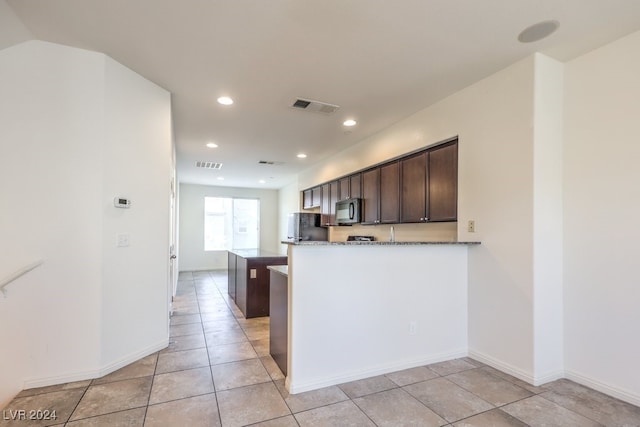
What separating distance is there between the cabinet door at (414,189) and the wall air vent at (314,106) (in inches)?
45.4

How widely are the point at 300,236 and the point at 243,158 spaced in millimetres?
1918

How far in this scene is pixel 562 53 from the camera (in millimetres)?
2549

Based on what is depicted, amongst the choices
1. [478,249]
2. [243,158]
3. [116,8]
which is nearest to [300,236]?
[243,158]

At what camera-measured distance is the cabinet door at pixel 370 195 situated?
4.61 meters

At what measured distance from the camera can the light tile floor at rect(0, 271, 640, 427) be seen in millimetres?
1999

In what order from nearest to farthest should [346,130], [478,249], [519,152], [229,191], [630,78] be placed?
[630,78] < [519,152] < [478,249] < [346,130] < [229,191]

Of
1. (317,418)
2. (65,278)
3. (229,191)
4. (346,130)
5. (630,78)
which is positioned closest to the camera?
(317,418)

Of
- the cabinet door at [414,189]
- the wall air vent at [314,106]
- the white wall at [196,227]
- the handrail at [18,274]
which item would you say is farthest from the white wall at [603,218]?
the white wall at [196,227]

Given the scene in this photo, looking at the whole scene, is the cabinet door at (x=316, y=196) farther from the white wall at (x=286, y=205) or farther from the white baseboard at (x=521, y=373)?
the white baseboard at (x=521, y=373)

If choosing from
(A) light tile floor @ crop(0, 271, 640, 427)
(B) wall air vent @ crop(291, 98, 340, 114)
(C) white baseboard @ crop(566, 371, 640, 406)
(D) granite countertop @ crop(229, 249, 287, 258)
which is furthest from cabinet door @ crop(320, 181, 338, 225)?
(C) white baseboard @ crop(566, 371, 640, 406)

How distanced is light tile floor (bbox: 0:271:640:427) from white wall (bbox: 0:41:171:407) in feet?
0.91

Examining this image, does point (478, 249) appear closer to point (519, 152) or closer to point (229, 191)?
point (519, 152)

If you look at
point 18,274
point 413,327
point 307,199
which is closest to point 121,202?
point 18,274

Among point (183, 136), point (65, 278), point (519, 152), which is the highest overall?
point (183, 136)
